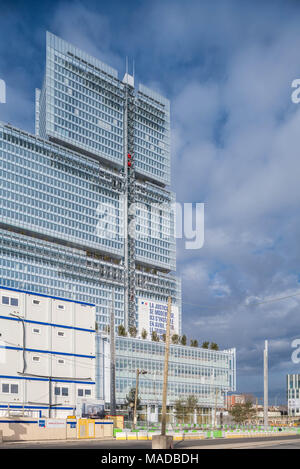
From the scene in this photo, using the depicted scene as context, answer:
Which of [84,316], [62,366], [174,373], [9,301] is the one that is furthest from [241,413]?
[9,301]

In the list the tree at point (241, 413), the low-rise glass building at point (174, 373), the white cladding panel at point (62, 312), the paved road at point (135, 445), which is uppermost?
the white cladding panel at point (62, 312)

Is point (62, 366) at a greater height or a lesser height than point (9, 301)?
lesser

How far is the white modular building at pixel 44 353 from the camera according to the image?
69875mm

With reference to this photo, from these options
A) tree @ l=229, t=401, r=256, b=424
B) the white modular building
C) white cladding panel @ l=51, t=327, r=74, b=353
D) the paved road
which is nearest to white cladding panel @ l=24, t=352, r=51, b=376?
the white modular building

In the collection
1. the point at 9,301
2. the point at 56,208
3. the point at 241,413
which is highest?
the point at 56,208

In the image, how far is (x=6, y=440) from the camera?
51.6m

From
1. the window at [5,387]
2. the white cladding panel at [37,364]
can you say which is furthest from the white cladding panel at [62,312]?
the window at [5,387]

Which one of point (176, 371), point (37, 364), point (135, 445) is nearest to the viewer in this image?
point (135, 445)

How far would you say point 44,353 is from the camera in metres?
74.1

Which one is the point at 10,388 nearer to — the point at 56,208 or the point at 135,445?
the point at 135,445

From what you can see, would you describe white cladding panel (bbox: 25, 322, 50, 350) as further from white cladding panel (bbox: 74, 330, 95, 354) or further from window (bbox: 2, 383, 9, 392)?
white cladding panel (bbox: 74, 330, 95, 354)

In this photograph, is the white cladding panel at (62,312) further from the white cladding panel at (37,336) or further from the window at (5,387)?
the window at (5,387)
